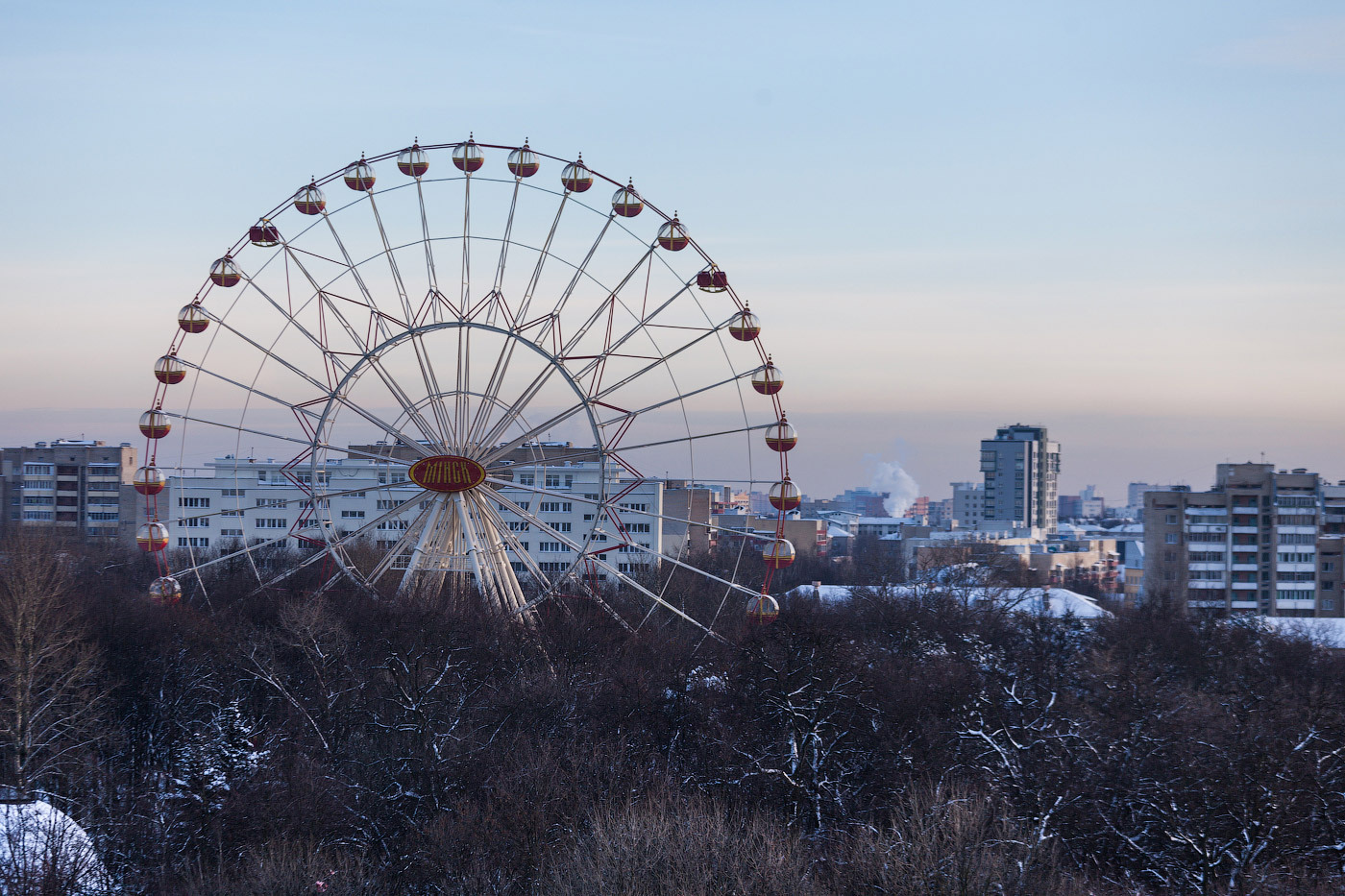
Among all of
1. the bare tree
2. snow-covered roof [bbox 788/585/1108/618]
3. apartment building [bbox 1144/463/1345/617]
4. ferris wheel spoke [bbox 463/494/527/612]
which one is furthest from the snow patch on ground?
apartment building [bbox 1144/463/1345/617]

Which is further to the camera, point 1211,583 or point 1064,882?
point 1211,583

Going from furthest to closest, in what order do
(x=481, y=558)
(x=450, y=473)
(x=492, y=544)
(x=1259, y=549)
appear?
(x=1259, y=549) → (x=481, y=558) → (x=492, y=544) → (x=450, y=473)

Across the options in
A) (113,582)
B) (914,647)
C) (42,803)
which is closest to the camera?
(42,803)

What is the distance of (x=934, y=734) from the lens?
36031 mm

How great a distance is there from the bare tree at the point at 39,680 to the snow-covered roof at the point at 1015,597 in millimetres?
43282

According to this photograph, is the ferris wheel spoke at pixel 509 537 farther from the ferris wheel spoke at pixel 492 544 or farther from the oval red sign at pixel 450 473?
the oval red sign at pixel 450 473

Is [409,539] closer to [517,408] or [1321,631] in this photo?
[517,408]

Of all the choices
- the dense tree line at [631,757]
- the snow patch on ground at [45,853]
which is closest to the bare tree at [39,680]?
the dense tree line at [631,757]

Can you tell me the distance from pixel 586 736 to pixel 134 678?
1698cm

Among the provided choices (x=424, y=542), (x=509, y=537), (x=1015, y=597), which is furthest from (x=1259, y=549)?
(x=424, y=542)

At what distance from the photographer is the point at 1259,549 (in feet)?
322

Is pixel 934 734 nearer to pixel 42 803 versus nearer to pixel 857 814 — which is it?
pixel 857 814

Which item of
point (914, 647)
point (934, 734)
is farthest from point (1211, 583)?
point (934, 734)

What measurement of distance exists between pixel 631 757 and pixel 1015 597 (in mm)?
51755
